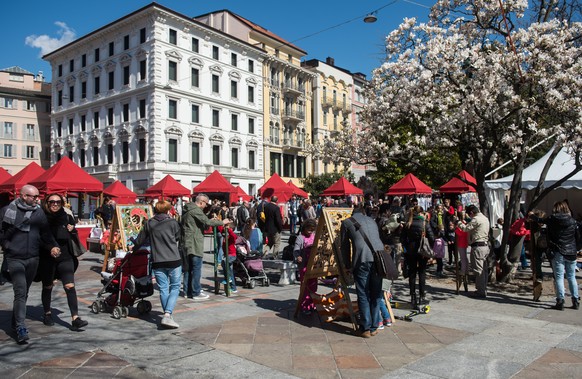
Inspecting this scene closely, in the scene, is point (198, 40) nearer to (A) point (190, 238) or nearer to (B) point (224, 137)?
(B) point (224, 137)

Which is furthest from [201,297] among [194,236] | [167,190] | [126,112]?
[126,112]

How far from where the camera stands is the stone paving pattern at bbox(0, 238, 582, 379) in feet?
15.7

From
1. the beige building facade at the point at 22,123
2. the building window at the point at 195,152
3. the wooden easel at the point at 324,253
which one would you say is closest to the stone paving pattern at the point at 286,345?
the wooden easel at the point at 324,253

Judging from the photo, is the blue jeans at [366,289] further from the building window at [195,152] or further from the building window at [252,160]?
the building window at [252,160]

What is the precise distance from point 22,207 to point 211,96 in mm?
36138

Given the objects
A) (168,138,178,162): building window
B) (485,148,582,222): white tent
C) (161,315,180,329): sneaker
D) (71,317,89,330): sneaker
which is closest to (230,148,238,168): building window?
(168,138,178,162): building window

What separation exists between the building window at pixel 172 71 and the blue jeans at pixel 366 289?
1360 inches

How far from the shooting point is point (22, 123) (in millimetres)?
50156

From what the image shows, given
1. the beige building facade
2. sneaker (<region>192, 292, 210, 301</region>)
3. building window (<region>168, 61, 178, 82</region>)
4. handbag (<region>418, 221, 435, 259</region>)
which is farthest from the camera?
the beige building facade

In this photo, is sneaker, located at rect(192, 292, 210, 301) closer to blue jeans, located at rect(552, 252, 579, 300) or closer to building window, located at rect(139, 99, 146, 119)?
blue jeans, located at rect(552, 252, 579, 300)

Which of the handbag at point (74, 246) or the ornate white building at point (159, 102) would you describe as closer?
the handbag at point (74, 246)

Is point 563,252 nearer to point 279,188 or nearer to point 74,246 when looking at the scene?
point 74,246

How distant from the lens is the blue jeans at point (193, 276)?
26.9ft

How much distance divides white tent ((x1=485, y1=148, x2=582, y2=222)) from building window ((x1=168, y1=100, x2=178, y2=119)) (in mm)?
26754
